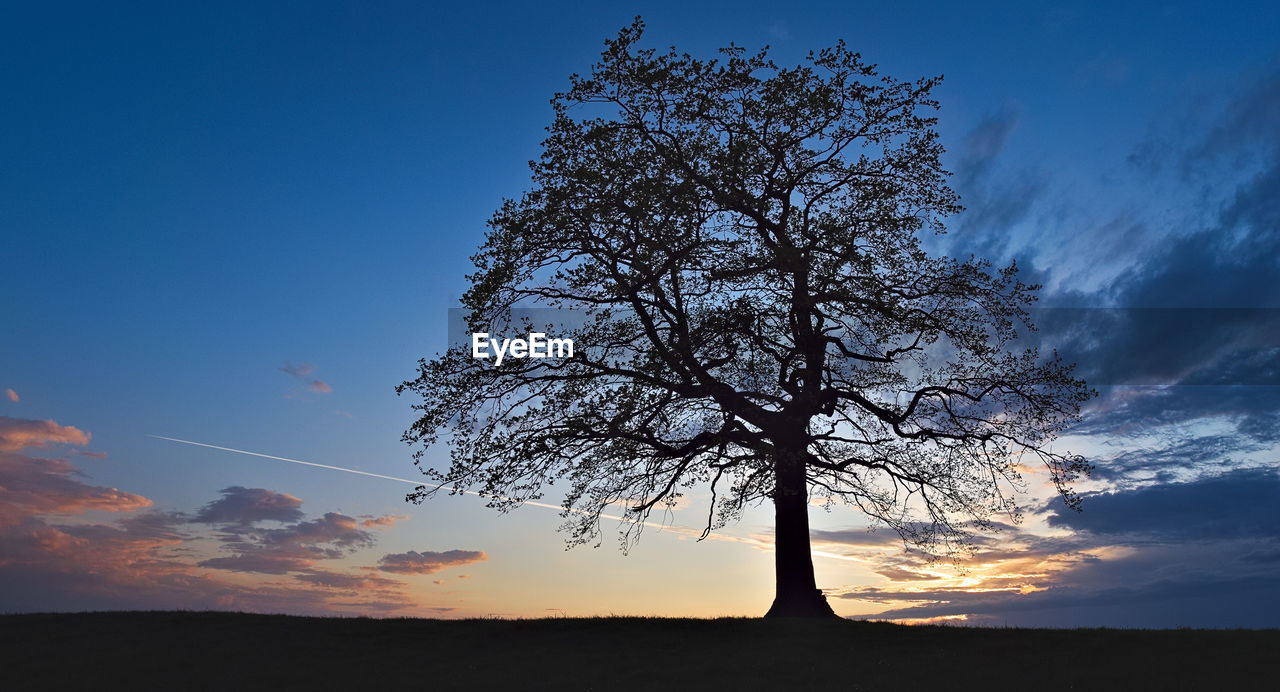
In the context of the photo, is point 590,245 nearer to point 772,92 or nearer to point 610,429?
point 610,429

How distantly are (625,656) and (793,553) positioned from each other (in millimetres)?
8138

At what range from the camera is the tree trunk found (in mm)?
28906

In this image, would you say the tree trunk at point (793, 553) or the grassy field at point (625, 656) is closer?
the grassy field at point (625, 656)

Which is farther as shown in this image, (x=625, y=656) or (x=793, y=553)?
(x=793, y=553)

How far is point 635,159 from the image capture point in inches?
1138

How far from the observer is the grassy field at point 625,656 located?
20.2m

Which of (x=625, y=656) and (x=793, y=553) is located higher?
(x=793, y=553)

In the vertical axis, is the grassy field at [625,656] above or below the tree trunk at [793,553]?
below

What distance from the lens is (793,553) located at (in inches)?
1155

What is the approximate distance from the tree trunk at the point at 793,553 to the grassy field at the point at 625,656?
2019 millimetres

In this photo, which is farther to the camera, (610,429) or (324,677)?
(610,429)

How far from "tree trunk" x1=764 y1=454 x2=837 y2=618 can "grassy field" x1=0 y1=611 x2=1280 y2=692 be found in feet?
6.62

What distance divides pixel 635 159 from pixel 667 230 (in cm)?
268

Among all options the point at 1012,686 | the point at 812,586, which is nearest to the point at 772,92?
the point at 812,586
